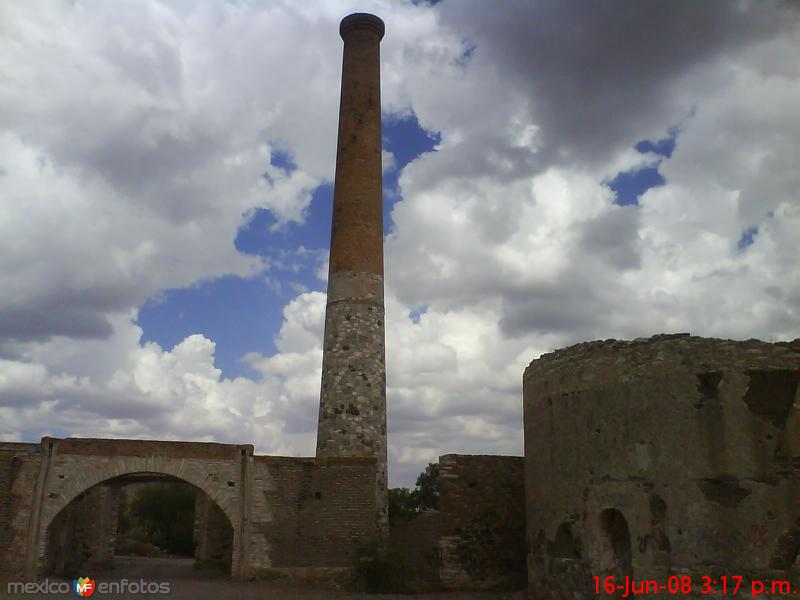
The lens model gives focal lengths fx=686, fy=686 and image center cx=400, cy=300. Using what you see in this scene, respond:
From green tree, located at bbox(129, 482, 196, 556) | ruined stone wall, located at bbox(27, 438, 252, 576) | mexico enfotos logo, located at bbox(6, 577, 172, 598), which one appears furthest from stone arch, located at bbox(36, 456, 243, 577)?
green tree, located at bbox(129, 482, 196, 556)

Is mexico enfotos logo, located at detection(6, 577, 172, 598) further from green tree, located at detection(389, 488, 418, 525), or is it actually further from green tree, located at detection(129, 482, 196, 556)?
green tree, located at detection(129, 482, 196, 556)

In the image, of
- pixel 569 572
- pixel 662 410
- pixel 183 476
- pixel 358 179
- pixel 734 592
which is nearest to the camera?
pixel 734 592

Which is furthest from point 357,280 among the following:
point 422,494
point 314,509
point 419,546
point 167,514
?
point 167,514

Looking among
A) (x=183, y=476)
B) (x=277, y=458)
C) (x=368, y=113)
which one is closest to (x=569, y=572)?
(x=277, y=458)

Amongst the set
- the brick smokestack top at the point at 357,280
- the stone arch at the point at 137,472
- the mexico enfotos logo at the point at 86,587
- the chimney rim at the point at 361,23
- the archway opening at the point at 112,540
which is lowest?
the mexico enfotos logo at the point at 86,587

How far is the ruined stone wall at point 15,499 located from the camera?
14203 mm

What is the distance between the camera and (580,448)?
10.9 metres

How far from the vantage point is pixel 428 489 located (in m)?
29.9

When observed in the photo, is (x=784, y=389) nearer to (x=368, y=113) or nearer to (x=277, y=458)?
(x=277, y=458)

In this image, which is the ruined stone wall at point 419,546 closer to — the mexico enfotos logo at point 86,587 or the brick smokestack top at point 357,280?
Answer: the brick smokestack top at point 357,280

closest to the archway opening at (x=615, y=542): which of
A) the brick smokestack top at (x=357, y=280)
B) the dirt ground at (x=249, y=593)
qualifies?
the dirt ground at (x=249, y=593)

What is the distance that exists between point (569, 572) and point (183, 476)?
28.4 ft

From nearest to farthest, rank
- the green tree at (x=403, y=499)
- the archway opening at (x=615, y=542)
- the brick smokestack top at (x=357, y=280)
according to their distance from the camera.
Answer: the archway opening at (x=615, y=542) < the brick smokestack top at (x=357, y=280) < the green tree at (x=403, y=499)

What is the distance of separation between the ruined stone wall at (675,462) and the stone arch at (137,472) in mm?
7095
